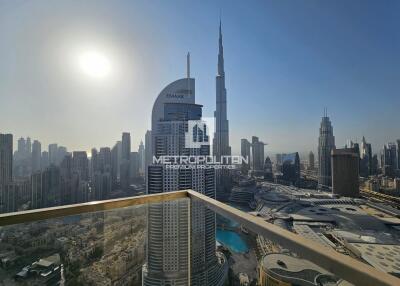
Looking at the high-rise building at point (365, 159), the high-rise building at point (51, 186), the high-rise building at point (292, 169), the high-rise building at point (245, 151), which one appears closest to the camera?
the high-rise building at point (51, 186)

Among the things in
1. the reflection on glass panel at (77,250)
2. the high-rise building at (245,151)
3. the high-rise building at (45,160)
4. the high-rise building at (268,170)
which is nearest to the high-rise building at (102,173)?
the high-rise building at (45,160)

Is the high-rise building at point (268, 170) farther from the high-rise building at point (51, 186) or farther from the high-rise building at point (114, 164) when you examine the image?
the high-rise building at point (51, 186)

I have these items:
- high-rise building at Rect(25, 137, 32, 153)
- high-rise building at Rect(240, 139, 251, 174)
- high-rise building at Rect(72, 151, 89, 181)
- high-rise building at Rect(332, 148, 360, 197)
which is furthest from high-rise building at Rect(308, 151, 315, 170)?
high-rise building at Rect(25, 137, 32, 153)

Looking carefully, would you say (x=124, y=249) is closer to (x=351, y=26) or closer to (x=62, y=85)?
(x=62, y=85)

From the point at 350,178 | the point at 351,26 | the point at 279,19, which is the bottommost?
the point at 350,178

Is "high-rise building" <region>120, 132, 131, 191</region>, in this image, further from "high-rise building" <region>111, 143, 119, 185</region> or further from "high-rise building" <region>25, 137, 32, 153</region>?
"high-rise building" <region>25, 137, 32, 153</region>

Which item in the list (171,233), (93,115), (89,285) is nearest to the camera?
(89,285)

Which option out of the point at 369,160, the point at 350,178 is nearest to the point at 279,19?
the point at 350,178
